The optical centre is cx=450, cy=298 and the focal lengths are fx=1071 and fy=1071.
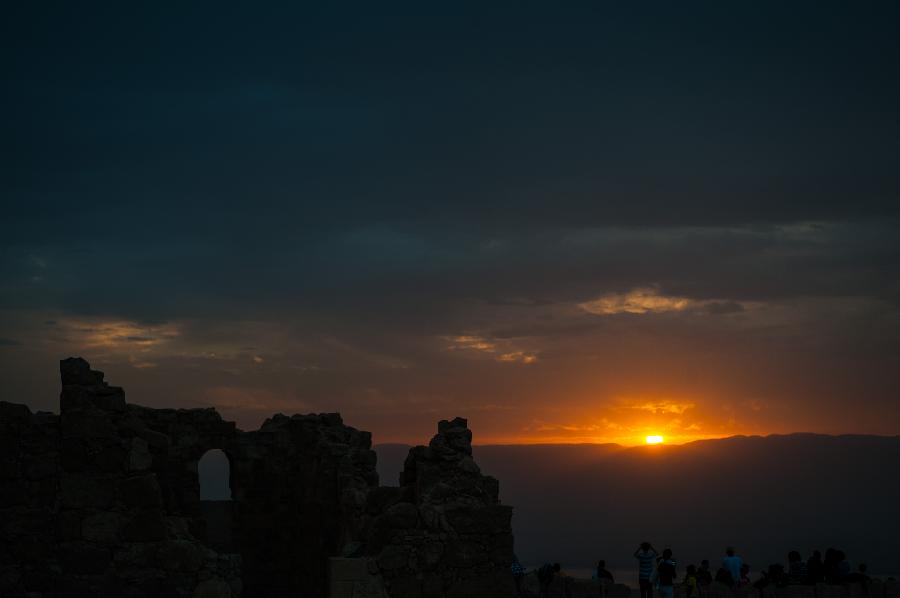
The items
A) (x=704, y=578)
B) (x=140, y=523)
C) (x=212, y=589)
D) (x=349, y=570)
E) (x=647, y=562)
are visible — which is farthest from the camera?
(x=704, y=578)

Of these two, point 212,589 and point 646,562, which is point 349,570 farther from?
point 646,562

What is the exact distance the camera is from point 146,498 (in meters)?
13.2

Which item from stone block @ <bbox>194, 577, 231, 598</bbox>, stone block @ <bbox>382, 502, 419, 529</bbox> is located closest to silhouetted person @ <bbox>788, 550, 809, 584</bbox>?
stone block @ <bbox>382, 502, 419, 529</bbox>

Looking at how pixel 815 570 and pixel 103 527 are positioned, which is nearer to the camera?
pixel 103 527

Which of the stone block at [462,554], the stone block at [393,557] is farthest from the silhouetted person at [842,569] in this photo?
the stone block at [393,557]

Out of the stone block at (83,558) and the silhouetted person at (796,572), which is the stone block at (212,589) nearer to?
the stone block at (83,558)

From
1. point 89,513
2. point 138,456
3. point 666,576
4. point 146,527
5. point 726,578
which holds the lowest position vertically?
point 726,578

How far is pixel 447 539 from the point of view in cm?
1245

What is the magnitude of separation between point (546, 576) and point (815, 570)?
5.84m

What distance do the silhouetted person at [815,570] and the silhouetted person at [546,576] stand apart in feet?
16.9

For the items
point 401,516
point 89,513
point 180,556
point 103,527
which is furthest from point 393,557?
point 89,513

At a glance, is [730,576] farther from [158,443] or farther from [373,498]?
[158,443]

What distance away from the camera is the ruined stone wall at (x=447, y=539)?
12.3 m

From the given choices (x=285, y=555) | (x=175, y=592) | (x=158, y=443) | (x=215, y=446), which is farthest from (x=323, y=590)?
(x=175, y=592)
